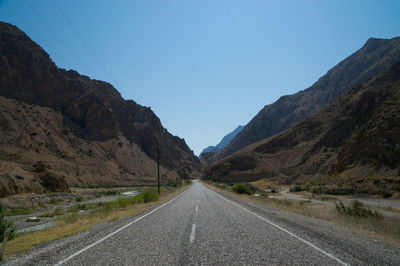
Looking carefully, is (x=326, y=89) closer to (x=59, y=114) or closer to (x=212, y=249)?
(x=59, y=114)

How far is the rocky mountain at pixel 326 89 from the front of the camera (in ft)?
480

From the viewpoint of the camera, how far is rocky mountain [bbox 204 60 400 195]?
3956cm

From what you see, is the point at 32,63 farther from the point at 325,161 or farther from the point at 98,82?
the point at 325,161

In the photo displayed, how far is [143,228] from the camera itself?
889 centimetres

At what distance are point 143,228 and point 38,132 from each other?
252ft

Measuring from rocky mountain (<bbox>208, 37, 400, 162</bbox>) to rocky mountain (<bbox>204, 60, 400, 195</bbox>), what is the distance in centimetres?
7289

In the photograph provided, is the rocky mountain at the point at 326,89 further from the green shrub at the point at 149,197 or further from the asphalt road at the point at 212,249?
the asphalt road at the point at 212,249

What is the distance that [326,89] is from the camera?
163875 millimetres

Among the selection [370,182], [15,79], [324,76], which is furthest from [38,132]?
[324,76]

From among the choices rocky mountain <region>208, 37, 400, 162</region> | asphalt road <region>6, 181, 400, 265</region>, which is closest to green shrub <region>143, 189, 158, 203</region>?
asphalt road <region>6, 181, 400, 265</region>

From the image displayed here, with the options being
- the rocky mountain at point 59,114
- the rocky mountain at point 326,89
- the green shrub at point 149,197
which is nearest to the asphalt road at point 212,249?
the green shrub at point 149,197

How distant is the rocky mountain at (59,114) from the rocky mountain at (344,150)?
44.7m

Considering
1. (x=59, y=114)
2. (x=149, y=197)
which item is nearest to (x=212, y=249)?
(x=149, y=197)

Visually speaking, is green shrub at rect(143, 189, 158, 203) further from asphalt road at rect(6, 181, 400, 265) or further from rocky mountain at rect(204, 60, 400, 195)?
rocky mountain at rect(204, 60, 400, 195)
